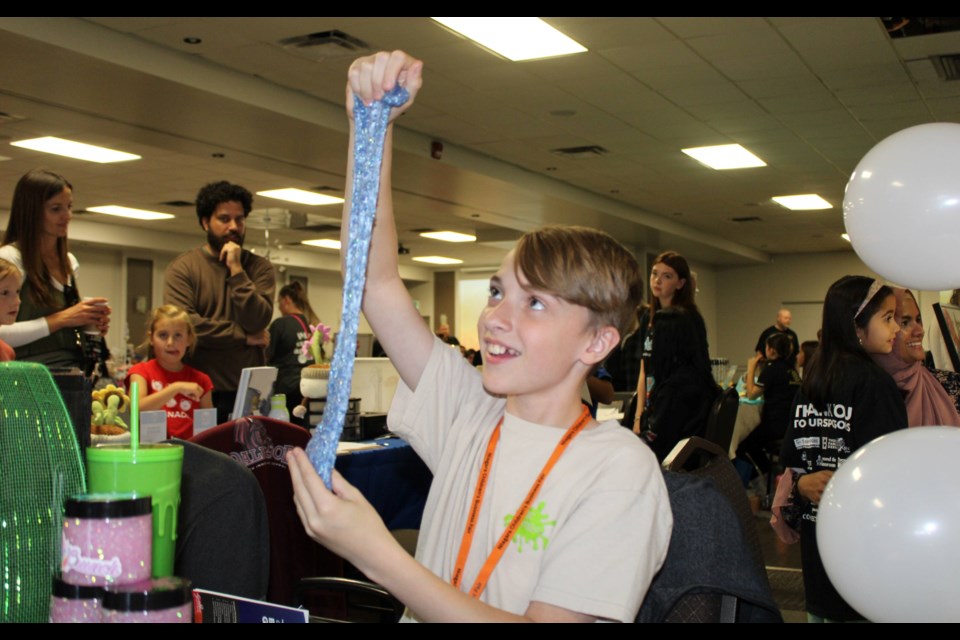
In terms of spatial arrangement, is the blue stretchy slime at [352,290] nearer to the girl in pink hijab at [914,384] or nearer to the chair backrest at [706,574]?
the chair backrest at [706,574]

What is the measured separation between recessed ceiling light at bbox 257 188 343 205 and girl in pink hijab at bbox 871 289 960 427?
8.56 meters

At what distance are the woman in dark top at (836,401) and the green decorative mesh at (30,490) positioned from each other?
6.63 ft

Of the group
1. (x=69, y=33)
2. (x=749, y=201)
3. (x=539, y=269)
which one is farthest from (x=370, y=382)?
(x=749, y=201)

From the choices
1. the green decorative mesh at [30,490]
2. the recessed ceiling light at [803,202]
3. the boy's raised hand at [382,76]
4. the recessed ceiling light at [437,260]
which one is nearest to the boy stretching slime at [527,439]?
the boy's raised hand at [382,76]

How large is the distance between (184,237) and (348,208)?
14560mm

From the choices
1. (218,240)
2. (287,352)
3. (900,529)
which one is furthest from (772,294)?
(900,529)

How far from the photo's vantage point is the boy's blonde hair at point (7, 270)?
2.68 m

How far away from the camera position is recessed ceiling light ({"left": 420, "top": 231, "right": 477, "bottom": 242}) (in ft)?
48.0

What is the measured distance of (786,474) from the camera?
260 cm

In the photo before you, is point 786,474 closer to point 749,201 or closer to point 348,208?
point 348,208

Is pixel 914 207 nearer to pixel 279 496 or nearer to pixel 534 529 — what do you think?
pixel 534 529

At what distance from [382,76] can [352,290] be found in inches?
10.2

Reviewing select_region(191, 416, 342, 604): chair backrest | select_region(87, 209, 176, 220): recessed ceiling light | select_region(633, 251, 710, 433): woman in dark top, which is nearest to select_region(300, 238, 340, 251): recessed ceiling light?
select_region(87, 209, 176, 220): recessed ceiling light

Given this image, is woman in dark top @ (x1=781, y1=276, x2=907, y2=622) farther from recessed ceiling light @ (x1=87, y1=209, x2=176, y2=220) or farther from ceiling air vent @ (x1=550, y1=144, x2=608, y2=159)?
recessed ceiling light @ (x1=87, y1=209, x2=176, y2=220)
